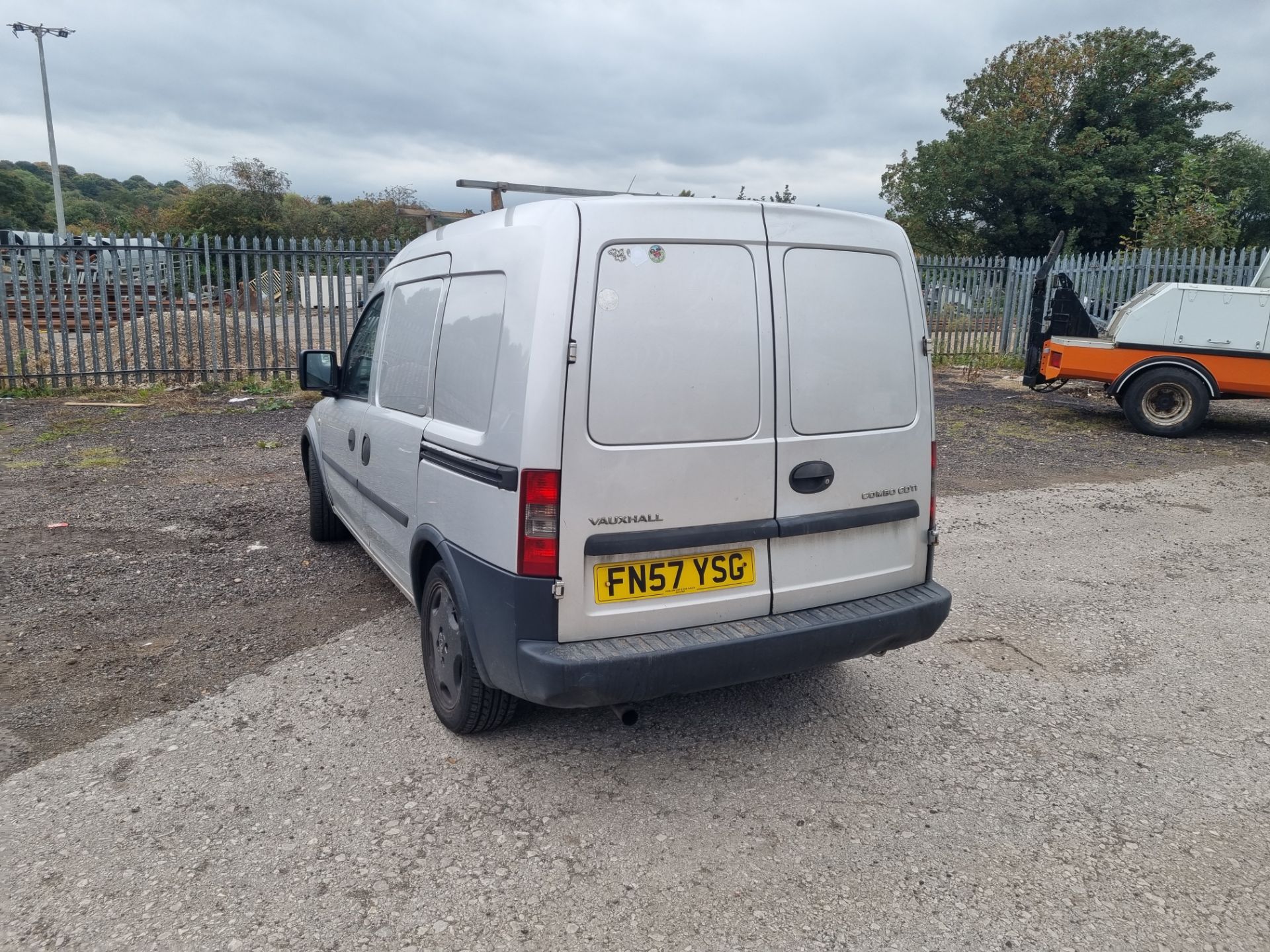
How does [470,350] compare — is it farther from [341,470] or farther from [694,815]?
[341,470]

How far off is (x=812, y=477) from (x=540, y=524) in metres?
1.01

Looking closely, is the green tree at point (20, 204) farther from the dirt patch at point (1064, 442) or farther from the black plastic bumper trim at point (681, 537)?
the black plastic bumper trim at point (681, 537)

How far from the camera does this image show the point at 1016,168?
32219 mm

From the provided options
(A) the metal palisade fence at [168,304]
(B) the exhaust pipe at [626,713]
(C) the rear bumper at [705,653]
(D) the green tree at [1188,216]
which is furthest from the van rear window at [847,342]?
(D) the green tree at [1188,216]

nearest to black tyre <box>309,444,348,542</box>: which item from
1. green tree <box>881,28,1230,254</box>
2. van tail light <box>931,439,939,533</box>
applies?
van tail light <box>931,439,939,533</box>

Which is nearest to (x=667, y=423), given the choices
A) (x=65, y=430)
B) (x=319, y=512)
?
(x=319, y=512)

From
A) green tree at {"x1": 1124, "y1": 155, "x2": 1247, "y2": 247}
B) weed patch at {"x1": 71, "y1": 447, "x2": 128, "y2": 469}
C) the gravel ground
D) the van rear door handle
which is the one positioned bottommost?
the gravel ground

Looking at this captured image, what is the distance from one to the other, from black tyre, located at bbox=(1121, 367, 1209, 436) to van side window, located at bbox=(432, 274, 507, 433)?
9.62 m

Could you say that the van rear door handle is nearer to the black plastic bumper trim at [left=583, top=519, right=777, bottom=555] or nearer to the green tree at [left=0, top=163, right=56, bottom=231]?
the black plastic bumper trim at [left=583, top=519, right=777, bottom=555]

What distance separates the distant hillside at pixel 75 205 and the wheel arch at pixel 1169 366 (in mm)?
37367

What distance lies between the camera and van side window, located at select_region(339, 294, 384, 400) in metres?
4.45

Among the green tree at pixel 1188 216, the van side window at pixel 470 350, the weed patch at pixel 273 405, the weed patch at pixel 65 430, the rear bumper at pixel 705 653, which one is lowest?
the weed patch at pixel 65 430

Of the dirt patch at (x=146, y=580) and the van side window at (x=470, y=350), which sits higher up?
the van side window at (x=470, y=350)

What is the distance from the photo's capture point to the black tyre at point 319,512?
219 inches
